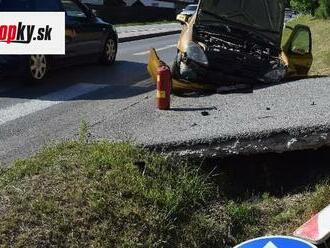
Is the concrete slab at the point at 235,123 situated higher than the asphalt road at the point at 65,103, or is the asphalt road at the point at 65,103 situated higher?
the concrete slab at the point at 235,123

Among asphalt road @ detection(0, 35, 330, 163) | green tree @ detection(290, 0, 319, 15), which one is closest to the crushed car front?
asphalt road @ detection(0, 35, 330, 163)

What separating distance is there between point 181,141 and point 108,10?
36.7 meters

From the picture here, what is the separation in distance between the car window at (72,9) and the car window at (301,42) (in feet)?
14.7

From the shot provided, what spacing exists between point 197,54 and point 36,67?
3.26 meters

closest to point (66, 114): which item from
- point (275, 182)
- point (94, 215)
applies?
point (275, 182)

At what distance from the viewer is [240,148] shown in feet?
17.6

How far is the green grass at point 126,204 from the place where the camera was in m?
4.02

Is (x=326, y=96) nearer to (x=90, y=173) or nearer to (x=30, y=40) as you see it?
(x=90, y=173)

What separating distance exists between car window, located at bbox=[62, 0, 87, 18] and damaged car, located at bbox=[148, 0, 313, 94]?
2.62m

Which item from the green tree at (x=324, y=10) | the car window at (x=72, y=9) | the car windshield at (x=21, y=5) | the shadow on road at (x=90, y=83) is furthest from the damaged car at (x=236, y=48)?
the green tree at (x=324, y=10)

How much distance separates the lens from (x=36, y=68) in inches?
413

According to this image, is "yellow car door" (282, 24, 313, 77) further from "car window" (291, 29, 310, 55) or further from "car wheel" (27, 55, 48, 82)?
"car wheel" (27, 55, 48, 82)

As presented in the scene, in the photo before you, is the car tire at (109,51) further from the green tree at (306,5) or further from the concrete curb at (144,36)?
the green tree at (306,5)

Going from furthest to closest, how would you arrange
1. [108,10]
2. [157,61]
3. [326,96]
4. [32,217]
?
[108,10]
[157,61]
[326,96]
[32,217]
